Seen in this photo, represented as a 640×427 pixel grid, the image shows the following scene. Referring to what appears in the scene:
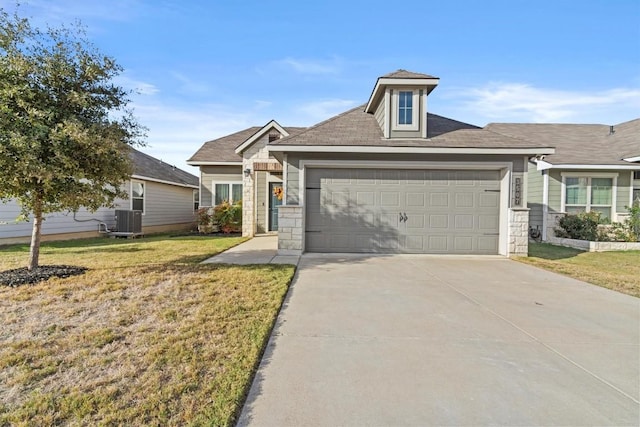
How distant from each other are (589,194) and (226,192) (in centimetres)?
1519

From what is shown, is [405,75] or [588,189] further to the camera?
[588,189]

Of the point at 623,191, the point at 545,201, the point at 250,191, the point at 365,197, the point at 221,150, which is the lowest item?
the point at 365,197

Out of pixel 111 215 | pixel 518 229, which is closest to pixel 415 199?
pixel 518 229

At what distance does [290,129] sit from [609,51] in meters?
12.5

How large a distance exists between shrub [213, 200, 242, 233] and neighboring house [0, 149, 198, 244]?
12.0 ft

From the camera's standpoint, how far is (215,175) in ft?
49.9

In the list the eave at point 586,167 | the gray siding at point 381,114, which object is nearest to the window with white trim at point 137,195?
the gray siding at point 381,114

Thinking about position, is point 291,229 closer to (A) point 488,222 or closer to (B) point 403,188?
(B) point 403,188

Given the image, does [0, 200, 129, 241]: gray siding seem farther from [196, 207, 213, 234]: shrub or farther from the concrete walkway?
the concrete walkway

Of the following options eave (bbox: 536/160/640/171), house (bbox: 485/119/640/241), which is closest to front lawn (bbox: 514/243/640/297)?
house (bbox: 485/119/640/241)

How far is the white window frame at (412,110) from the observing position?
9023mm

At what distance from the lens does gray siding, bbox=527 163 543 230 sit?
12.9 meters

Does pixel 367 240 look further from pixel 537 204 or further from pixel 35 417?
pixel 537 204

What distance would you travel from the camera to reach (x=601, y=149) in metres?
13.6
